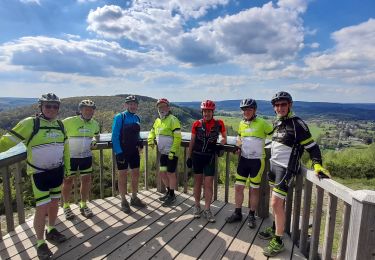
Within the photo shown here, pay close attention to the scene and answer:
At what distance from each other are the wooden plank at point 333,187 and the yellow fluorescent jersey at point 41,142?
9.57 feet

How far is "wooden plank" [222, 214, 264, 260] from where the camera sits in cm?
343

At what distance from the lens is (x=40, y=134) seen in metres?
3.23

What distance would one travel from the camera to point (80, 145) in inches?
169

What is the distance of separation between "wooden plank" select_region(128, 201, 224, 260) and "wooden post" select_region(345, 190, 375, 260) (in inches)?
80.0

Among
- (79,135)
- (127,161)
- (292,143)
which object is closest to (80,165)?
(79,135)

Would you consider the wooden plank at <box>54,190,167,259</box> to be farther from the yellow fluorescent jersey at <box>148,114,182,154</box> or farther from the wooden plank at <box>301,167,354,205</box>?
the wooden plank at <box>301,167,354,205</box>

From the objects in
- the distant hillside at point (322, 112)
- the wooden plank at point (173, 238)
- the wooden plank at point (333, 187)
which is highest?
the wooden plank at point (333, 187)

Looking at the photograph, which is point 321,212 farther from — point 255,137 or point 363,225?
point 255,137

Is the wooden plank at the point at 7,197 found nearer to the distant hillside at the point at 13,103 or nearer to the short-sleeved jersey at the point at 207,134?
the short-sleeved jersey at the point at 207,134

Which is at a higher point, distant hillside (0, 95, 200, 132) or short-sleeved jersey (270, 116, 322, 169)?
short-sleeved jersey (270, 116, 322, 169)

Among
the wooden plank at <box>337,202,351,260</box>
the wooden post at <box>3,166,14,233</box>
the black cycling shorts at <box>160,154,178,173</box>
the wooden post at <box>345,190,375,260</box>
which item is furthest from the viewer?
the black cycling shorts at <box>160,154,178,173</box>

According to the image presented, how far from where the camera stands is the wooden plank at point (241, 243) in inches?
135

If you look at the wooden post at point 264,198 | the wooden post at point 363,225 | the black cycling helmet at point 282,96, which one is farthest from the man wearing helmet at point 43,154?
the wooden post at point 363,225

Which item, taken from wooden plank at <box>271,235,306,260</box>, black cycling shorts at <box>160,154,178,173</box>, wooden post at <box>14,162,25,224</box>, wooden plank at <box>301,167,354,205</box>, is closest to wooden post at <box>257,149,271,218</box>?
wooden plank at <box>271,235,306,260</box>
